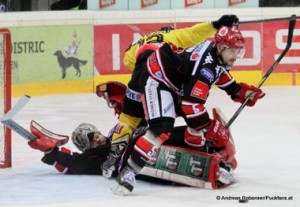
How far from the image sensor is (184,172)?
4418 mm

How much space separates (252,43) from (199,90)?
5436mm

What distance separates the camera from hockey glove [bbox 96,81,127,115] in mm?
5242

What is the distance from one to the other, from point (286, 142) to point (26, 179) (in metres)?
2.16

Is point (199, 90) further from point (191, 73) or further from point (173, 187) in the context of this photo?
point (173, 187)

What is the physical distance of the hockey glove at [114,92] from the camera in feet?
17.2

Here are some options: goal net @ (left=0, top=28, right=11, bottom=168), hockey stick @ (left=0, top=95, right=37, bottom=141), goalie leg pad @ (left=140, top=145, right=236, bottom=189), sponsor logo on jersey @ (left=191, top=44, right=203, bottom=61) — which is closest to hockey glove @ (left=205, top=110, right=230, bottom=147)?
goalie leg pad @ (left=140, top=145, right=236, bottom=189)

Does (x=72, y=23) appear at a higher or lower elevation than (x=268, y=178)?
higher

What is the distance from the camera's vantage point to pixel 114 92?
527 centimetres

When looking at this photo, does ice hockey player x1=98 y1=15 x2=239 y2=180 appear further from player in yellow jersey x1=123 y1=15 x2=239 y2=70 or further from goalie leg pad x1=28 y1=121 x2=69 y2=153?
goalie leg pad x1=28 y1=121 x2=69 y2=153

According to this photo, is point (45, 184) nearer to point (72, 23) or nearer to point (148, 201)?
point (148, 201)

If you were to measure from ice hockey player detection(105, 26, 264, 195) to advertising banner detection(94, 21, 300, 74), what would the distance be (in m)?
4.83

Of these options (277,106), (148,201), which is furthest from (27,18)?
(148,201)

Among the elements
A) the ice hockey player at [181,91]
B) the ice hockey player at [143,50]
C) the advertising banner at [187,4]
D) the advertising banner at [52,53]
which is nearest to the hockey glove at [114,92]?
the ice hockey player at [143,50]

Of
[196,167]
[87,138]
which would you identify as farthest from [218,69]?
[87,138]
